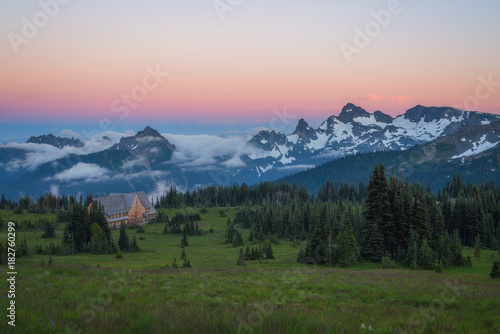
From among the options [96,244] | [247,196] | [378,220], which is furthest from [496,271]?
[247,196]

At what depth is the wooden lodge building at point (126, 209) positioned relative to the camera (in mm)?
103125

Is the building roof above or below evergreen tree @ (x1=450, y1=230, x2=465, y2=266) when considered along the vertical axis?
above

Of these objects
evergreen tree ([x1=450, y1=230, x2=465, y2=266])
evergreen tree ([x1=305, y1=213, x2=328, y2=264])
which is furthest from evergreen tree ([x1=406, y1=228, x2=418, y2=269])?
evergreen tree ([x1=305, y1=213, x2=328, y2=264])

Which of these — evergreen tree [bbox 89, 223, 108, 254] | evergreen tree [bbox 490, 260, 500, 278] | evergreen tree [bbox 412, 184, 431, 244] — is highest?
evergreen tree [bbox 412, 184, 431, 244]

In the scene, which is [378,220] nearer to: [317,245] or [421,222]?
[421,222]

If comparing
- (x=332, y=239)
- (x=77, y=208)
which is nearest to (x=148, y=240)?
(x=77, y=208)

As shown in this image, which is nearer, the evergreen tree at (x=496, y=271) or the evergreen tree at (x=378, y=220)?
the evergreen tree at (x=496, y=271)

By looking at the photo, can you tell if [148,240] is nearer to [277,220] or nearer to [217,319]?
[277,220]

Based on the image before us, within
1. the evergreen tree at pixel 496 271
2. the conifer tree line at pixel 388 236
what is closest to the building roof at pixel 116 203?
the conifer tree line at pixel 388 236

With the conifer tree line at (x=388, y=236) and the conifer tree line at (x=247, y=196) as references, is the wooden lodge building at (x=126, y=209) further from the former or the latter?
the conifer tree line at (x=388, y=236)

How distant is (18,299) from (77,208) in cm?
5855

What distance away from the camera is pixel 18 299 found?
7887 mm

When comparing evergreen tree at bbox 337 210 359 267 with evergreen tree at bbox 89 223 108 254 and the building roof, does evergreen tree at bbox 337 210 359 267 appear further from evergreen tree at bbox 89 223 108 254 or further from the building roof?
the building roof

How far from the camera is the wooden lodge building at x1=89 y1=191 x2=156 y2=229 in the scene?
4060 inches
